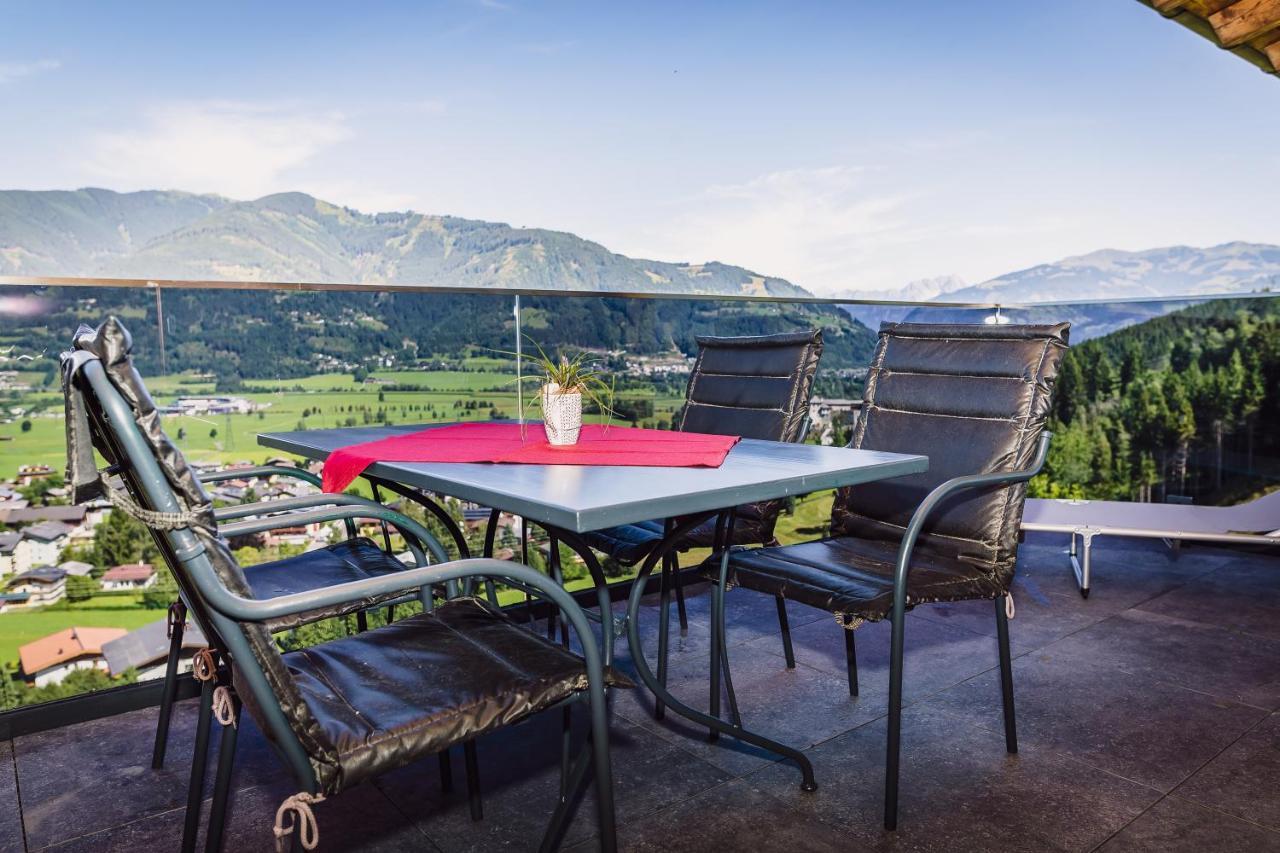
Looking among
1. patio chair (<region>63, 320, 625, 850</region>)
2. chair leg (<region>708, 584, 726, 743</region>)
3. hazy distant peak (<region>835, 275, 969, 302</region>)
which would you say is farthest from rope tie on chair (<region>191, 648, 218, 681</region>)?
hazy distant peak (<region>835, 275, 969, 302</region>)

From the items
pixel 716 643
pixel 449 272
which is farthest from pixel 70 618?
pixel 449 272

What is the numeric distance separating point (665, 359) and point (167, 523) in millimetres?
3156

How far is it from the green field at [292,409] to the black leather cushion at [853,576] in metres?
1.38

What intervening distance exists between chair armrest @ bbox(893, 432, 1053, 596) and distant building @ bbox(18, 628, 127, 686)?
2429mm

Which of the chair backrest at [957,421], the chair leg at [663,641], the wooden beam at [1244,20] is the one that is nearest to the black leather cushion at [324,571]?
the chair leg at [663,641]

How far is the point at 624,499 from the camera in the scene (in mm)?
1455

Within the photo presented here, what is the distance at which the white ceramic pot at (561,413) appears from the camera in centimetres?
216

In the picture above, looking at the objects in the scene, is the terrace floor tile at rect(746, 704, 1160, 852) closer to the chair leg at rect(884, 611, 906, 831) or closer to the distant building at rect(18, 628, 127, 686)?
the chair leg at rect(884, 611, 906, 831)

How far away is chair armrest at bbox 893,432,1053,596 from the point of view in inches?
77.3

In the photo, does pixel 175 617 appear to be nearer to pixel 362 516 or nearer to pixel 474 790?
pixel 362 516

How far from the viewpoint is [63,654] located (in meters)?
2.72

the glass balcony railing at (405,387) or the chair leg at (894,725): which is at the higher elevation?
the glass balcony railing at (405,387)

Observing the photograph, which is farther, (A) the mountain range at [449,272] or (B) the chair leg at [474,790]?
(A) the mountain range at [449,272]

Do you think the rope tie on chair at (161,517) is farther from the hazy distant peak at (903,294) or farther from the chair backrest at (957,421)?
the hazy distant peak at (903,294)
